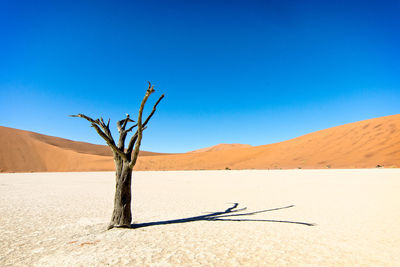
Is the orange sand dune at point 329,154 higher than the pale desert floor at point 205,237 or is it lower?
higher

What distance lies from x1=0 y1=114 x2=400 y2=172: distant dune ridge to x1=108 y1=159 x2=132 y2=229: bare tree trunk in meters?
27.9

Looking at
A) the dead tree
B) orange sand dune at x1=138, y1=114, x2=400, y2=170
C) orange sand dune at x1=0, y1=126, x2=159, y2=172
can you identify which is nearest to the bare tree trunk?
the dead tree

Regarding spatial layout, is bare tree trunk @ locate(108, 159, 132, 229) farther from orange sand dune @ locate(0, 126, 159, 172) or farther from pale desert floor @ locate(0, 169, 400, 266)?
orange sand dune @ locate(0, 126, 159, 172)

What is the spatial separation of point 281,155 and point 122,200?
36.3 m

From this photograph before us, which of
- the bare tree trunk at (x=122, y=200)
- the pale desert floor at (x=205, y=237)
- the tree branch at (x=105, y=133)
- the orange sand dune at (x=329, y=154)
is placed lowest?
the pale desert floor at (x=205, y=237)

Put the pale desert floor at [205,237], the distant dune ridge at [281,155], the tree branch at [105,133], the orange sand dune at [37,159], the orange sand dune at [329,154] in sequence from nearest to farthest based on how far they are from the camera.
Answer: the pale desert floor at [205,237] → the tree branch at [105,133] → the orange sand dune at [329,154] → the distant dune ridge at [281,155] → the orange sand dune at [37,159]

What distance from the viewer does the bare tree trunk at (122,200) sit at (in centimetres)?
570

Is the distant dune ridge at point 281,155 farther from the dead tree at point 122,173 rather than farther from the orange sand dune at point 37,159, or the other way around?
the dead tree at point 122,173

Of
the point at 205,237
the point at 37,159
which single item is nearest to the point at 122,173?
the point at 205,237

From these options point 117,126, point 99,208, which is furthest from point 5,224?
point 117,126

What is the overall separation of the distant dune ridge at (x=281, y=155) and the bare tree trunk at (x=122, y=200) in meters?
27.9

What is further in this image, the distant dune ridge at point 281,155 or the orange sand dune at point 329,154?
the distant dune ridge at point 281,155

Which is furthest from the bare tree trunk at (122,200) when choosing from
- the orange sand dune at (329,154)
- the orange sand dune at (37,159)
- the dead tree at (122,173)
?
the orange sand dune at (37,159)

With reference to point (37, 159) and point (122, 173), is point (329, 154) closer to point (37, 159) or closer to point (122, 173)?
point (122, 173)
